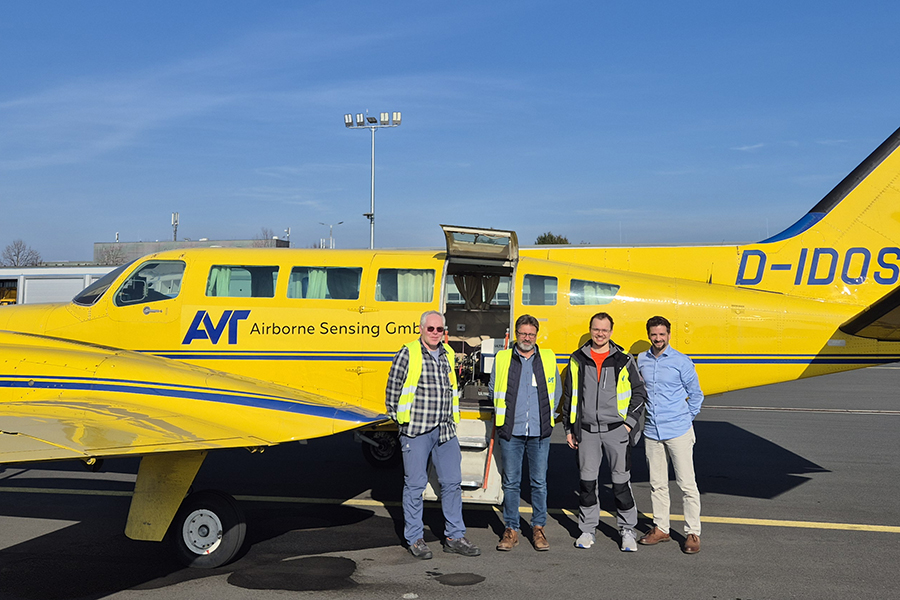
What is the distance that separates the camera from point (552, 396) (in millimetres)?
6902

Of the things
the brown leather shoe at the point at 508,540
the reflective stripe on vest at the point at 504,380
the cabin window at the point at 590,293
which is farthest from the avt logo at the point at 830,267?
the brown leather shoe at the point at 508,540

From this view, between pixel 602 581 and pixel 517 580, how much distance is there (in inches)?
28.1

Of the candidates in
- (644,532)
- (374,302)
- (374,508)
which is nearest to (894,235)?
(644,532)

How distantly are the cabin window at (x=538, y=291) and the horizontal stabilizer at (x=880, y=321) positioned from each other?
3258 mm

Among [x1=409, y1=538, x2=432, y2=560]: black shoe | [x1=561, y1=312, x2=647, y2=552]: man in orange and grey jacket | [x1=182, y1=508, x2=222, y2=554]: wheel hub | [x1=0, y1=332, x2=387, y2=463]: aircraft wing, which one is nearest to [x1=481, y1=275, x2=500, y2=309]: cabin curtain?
[x1=0, y1=332, x2=387, y2=463]: aircraft wing

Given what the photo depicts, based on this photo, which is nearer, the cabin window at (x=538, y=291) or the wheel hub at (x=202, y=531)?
the wheel hub at (x=202, y=531)

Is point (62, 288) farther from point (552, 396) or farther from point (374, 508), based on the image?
point (552, 396)

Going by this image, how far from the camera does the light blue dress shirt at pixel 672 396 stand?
6898mm

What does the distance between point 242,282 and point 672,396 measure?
16.9 feet

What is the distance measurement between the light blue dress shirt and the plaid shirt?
6.43 ft

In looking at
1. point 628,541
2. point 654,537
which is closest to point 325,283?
point 628,541

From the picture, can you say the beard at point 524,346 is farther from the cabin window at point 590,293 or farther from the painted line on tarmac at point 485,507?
the painted line on tarmac at point 485,507

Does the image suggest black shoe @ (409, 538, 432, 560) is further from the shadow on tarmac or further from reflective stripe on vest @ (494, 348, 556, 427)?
reflective stripe on vest @ (494, 348, 556, 427)

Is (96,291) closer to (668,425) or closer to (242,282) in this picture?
(242,282)
